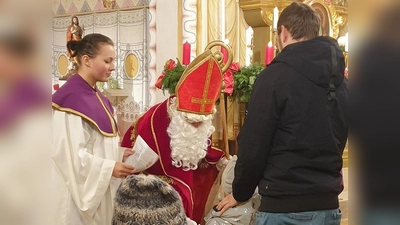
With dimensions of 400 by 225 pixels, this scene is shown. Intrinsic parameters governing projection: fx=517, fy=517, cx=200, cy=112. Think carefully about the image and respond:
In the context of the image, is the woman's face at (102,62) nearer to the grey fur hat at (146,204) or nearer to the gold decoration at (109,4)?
the grey fur hat at (146,204)

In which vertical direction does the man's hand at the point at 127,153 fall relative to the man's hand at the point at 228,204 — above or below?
above

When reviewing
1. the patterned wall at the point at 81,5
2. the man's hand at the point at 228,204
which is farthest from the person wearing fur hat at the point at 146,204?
the patterned wall at the point at 81,5

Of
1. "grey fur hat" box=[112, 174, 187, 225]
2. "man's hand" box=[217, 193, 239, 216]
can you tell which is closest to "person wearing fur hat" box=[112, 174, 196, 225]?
"grey fur hat" box=[112, 174, 187, 225]

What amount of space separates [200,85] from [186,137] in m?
0.24

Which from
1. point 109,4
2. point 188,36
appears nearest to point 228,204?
point 188,36

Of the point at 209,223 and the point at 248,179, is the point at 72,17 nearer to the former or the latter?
the point at 209,223

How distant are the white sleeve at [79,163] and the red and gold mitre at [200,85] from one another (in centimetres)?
42

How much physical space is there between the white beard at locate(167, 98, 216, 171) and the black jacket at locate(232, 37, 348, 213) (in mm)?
756

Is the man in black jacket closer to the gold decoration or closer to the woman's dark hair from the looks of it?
the woman's dark hair

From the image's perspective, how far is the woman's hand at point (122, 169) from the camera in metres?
2.10

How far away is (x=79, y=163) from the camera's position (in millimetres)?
2090

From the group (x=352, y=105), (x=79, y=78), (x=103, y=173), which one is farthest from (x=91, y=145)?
(x=352, y=105)

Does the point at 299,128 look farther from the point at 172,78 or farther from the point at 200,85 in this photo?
the point at 172,78

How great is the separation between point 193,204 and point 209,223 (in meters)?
0.42
